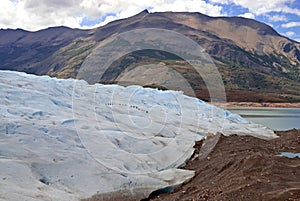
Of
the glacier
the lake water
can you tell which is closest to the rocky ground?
the glacier

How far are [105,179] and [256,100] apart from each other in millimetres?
100078

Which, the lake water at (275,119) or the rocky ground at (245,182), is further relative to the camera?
the lake water at (275,119)

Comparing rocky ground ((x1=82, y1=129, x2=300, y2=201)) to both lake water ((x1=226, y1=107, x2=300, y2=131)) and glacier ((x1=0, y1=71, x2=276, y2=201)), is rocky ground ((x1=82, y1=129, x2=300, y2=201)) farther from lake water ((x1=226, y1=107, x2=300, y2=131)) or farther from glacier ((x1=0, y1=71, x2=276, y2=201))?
lake water ((x1=226, y1=107, x2=300, y2=131))

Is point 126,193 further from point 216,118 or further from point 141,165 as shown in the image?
point 216,118

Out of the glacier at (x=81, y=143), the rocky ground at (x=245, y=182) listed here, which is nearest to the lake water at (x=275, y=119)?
the glacier at (x=81, y=143)

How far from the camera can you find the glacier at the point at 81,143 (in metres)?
9.84

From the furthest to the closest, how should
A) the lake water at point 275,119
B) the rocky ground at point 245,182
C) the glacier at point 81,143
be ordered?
the lake water at point 275,119 → the glacier at point 81,143 → the rocky ground at point 245,182

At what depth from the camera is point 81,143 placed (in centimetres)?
1292

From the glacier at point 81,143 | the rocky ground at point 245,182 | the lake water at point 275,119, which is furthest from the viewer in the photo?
the lake water at point 275,119

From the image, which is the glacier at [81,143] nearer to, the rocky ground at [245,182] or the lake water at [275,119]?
the rocky ground at [245,182]

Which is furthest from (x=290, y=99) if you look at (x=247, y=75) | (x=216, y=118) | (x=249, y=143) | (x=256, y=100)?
(x=249, y=143)

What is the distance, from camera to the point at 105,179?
34.8 feet

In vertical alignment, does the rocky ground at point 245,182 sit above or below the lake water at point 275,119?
below

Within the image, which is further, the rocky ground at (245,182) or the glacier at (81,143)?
the glacier at (81,143)
